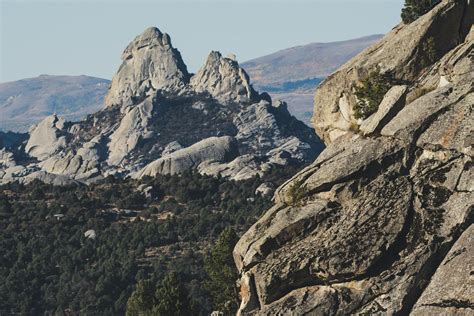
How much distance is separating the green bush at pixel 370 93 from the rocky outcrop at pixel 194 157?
432 ft

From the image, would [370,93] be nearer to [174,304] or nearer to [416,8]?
[416,8]

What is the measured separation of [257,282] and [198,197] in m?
116

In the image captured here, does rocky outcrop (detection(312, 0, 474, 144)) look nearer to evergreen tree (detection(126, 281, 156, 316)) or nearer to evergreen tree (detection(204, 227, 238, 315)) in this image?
evergreen tree (detection(204, 227, 238, 315))

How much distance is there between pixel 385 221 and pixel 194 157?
15202 cm

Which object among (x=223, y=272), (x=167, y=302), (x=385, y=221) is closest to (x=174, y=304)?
(x=167, y=302)

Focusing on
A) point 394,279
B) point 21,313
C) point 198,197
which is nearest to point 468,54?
point 394,279

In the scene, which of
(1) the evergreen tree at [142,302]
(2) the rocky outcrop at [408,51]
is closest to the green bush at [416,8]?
(2) the rocky outcrop at [408,51]

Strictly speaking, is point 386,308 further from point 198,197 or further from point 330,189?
point 198,197

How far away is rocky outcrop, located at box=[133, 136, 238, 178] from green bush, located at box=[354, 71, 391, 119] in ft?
432

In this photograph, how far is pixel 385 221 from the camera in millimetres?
38031

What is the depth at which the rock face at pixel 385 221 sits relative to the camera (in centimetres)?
3609

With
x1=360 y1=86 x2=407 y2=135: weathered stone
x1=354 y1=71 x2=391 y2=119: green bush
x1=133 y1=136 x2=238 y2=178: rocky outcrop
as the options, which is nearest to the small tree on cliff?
x1=354 y1=71 x2=391 y2=119: green bush

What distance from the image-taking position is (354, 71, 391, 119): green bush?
48688mm

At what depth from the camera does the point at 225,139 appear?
7702 inches
